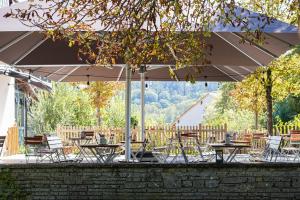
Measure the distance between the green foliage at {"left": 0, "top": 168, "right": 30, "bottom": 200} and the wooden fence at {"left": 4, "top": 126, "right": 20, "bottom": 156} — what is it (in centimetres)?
1101

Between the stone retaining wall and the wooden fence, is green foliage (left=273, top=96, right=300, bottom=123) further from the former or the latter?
the stone retaining wall

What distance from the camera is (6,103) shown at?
22.0 meters

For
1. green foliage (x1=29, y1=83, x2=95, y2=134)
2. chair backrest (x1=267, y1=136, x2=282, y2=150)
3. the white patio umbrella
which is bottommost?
chair backrest (x1=267, y1=136, x2=282, y2=150)

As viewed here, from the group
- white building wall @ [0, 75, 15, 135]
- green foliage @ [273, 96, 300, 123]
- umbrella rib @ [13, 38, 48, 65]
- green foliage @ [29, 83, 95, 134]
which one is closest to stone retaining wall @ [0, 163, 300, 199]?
umbrella rib @ [13, 38, 48, 65]

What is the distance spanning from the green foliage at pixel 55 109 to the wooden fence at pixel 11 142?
443 centimetres

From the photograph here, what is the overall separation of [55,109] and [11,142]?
235 inches

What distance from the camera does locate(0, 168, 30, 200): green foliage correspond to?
878 centimetres

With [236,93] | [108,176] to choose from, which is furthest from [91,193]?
[236,93]

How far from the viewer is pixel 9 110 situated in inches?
890

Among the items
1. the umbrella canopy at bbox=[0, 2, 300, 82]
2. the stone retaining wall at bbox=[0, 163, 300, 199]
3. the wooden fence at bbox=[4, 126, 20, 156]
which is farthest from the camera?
the wooden fence at bbox=[4, 126, 20, 156]

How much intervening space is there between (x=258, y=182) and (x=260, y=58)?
4188 mm

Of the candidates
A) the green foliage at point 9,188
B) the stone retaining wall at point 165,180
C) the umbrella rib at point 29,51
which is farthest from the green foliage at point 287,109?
the green foliage at point 9,188

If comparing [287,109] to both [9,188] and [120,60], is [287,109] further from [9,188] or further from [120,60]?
[9,188]

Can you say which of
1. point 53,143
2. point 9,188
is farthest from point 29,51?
point 9,188
